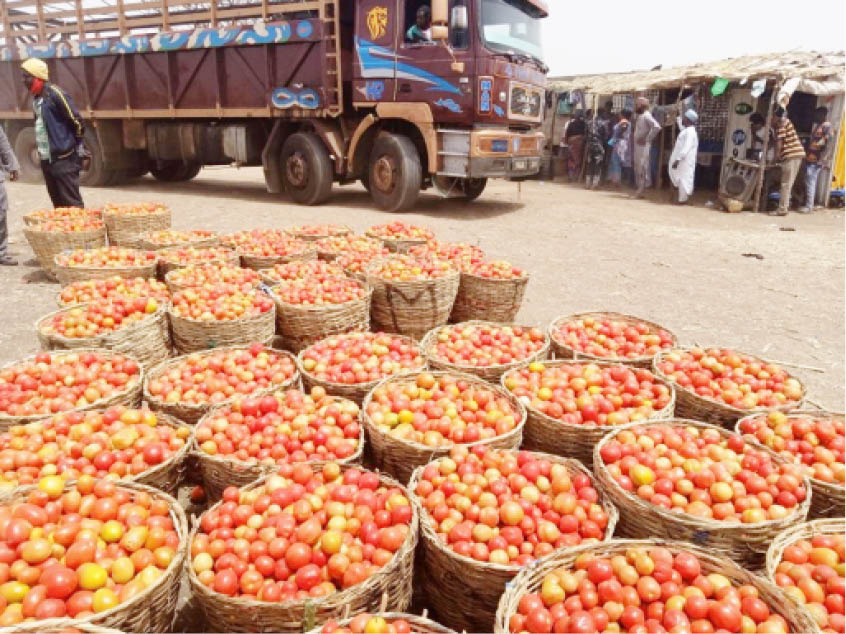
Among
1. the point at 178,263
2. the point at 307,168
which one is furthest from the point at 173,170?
the point at 178,263

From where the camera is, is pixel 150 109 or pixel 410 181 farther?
pixel 150 109

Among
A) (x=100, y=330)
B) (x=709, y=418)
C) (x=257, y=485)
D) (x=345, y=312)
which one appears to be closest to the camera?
(x=257, y=485)

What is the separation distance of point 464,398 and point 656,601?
1.67m

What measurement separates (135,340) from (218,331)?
64cm

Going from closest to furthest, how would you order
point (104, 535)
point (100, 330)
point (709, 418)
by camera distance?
point (104, 535) < point (709, 418) < point (100, 330)

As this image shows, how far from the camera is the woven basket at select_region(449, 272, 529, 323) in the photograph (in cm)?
542

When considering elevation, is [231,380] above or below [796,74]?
below

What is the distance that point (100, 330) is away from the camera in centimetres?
438

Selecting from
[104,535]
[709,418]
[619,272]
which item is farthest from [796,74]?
[104,535]

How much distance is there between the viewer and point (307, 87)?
11.7 m

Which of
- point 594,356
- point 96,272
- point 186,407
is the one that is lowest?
point 186,407

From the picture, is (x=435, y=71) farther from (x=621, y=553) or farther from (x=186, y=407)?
(x=621, y=553)

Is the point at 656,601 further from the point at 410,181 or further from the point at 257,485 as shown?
the point at 410,181

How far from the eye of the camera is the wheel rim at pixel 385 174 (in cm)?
1130
